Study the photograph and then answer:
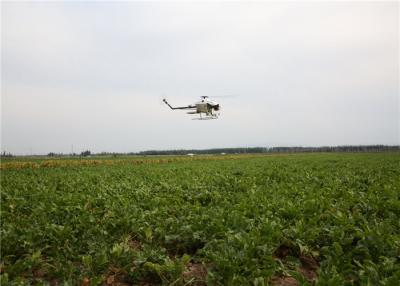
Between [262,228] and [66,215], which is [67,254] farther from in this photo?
[262,228]

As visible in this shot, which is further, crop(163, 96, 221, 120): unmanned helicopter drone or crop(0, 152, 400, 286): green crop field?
crop(163, 96, 221, 120): unmanned helicopter drone

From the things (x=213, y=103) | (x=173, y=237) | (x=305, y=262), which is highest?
(x=213, y=103)

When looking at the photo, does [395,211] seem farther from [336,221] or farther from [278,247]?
[278,247]

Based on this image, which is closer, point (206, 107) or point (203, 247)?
point (203, 247)

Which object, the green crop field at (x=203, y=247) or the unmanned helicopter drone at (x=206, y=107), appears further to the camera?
the unmanned helicopter drone at (x=206, y=107)

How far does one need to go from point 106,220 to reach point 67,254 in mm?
1597

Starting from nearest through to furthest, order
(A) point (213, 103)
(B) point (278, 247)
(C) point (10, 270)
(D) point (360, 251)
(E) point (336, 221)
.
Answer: (C) point (10, 270), (D) point (360, 251), (B) point (278, 247), (E) point (336, 221), (A) point (213, 103)

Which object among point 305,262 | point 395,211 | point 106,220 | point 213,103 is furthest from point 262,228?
point 213,103

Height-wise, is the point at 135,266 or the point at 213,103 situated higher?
the point at 213,103

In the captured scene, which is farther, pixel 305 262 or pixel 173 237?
pixel 173 237

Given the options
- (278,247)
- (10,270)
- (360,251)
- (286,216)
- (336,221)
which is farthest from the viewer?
(286,216)

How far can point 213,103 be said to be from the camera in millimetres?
24250

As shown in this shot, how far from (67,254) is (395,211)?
739 centimetres

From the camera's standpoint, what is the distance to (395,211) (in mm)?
7684
